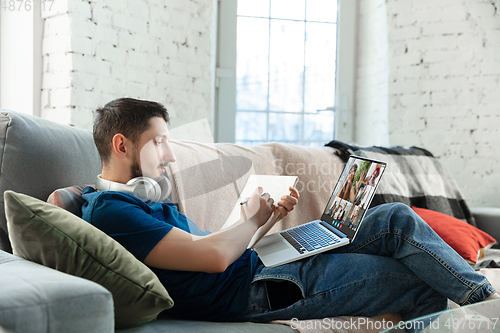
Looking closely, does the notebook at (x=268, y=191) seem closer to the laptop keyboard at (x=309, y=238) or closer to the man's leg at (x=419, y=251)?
the laptop keyboard at (x=309, y=238)

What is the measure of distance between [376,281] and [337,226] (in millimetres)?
209

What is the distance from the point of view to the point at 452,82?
254 cm

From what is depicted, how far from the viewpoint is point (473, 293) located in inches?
36.5

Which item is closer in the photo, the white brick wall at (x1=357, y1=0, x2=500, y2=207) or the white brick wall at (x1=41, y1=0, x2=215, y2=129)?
the white brick wall at (x1=41, y1=0, x2=215, y2=129)

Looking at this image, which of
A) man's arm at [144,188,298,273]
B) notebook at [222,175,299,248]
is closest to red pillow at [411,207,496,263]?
notebook at [222,175,299,248]

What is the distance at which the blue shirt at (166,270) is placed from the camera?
89 centimetres

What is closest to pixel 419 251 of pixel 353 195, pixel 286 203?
pixel 353 195

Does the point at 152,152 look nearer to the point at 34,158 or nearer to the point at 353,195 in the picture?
the point at 34,158

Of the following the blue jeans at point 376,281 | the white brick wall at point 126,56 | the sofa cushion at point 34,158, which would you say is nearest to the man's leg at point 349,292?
the blue jeans at point 376,281

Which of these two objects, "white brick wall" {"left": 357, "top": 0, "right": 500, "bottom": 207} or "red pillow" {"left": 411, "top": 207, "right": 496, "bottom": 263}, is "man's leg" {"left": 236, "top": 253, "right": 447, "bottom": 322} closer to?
"red pillow" {"left": 411, "top": 207, "right": 496, "bottom": 263}

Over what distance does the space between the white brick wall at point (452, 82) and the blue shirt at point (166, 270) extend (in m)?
1.93

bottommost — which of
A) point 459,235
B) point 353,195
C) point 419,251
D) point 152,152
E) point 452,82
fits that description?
point 459,235

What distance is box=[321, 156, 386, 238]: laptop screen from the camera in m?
1.05

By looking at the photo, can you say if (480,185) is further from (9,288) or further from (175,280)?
(9,288)
